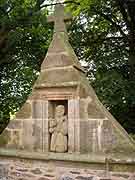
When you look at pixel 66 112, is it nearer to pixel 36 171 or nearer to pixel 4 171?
pixel 36 171

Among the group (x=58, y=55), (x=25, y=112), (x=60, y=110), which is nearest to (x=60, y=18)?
(x=58, y=55)

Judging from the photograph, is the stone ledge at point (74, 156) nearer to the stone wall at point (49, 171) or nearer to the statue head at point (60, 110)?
the stone wall at point (49, 171)

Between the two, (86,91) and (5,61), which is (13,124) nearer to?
(86,91)

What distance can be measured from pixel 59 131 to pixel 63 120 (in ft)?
0.78

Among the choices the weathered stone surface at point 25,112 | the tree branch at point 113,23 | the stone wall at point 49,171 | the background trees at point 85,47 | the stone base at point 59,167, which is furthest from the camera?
the tree branch at point 113,23

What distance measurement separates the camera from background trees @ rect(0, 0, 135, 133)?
10.6 meters

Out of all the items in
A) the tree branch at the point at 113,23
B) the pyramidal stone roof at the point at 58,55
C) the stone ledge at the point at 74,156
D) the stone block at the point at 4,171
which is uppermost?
the tree branch at the point at 113,23

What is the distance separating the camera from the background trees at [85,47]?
10.6m

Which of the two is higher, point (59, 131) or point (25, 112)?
point (25, 112)

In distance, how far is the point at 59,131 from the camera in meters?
7.00

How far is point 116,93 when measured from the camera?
10.2m

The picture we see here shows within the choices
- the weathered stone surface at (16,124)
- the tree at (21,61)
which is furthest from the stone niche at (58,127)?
the tree at (21,61)

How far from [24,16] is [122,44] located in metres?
3.60

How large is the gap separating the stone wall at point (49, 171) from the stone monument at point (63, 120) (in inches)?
6.7
